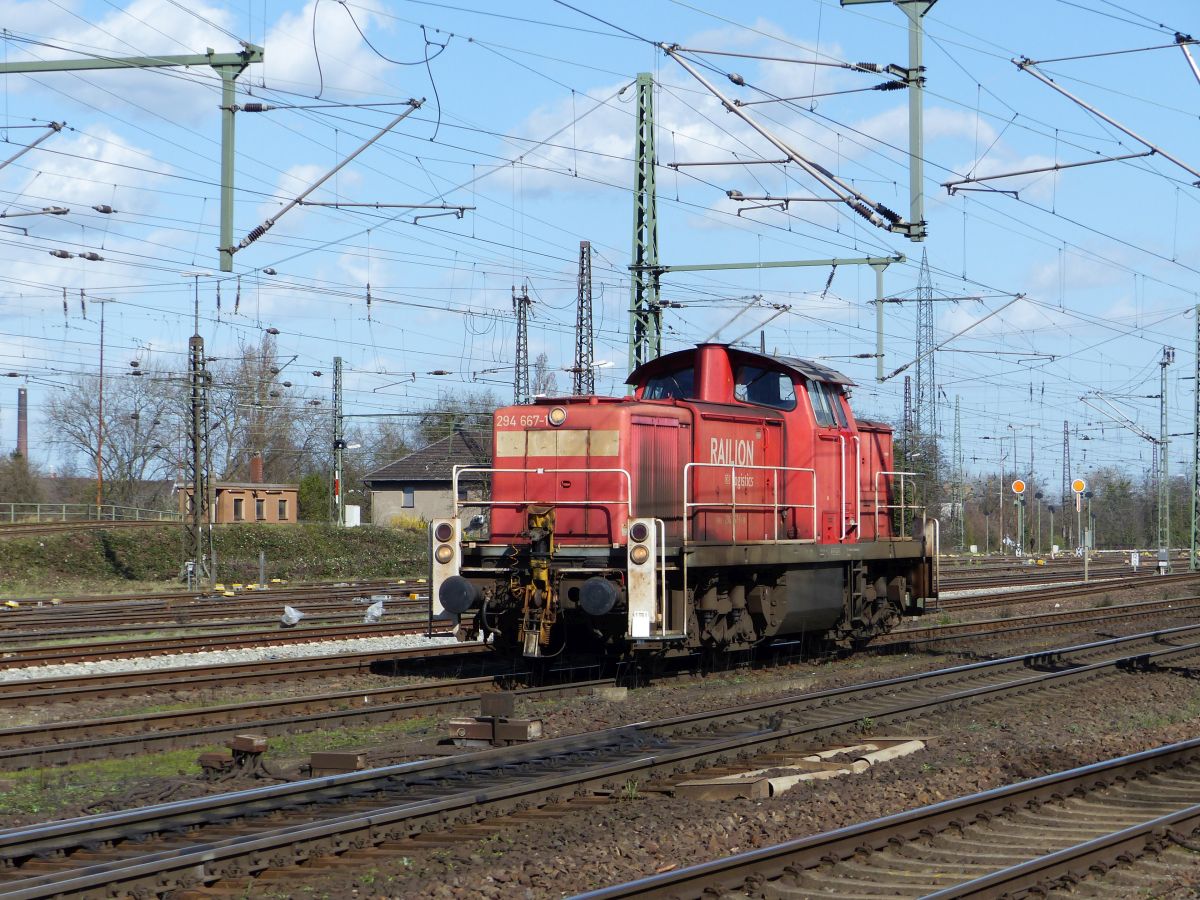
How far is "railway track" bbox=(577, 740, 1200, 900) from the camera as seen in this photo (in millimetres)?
6215

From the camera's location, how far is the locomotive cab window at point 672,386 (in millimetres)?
15102

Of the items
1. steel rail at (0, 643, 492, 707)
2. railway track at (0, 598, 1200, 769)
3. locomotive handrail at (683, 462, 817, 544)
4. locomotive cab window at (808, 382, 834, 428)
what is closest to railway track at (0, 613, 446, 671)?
steel rail at (0, 643, 492, 707)

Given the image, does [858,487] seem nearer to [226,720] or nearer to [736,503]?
[736,503]

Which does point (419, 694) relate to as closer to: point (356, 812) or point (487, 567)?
point (487, 567)

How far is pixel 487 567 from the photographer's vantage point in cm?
1367

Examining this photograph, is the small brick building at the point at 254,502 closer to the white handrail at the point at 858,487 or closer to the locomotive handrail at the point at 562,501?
the white handrail at the point at 858,487

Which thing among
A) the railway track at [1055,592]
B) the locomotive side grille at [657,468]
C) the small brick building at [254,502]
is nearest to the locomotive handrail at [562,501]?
the locomotive side grille at [657,468]

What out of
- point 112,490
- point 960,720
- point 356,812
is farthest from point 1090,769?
point 112,490

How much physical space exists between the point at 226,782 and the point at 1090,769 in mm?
5921

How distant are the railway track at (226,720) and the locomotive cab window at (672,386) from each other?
11.8 ft

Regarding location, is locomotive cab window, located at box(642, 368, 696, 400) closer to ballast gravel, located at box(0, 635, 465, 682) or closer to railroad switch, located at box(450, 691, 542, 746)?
ballast gravel, located at box(0, 635, 465, 682)

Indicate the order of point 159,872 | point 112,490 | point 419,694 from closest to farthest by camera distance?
1. point 159,872
2. point 419,694
3. point 112,490

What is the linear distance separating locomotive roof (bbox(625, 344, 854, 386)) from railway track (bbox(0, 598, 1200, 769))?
3.96m

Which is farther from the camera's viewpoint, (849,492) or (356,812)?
(849,492)
